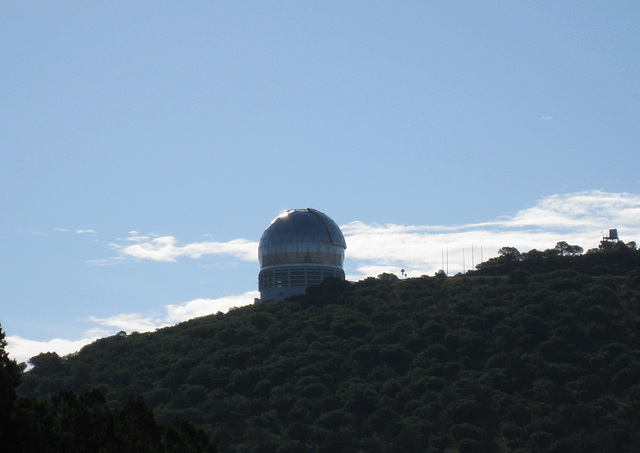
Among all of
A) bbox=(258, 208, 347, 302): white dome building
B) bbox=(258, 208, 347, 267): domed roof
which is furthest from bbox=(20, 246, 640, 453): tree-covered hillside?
bbox=(258, 208, 347, 267): domed roof

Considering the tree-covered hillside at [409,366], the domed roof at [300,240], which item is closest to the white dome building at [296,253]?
the domed roof at [300,240]

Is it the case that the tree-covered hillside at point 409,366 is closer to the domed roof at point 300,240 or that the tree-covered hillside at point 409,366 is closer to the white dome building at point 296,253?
the white dome building at point 296,253

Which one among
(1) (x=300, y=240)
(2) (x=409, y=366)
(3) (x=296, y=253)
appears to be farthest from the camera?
(3) (x=296, y=253)

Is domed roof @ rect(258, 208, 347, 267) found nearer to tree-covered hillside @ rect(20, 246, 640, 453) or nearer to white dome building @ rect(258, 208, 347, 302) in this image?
white dome building @ rect(258, 208, 347, 302)

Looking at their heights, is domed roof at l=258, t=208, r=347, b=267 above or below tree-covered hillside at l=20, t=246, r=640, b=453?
above

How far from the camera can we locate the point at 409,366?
6312cm

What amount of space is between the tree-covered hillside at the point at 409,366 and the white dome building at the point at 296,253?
2.56 m

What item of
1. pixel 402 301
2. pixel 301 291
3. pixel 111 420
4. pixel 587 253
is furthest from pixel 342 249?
pixel 111 420

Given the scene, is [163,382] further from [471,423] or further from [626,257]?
[626,257]

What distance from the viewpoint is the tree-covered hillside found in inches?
2052

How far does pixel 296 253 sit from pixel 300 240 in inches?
48.2

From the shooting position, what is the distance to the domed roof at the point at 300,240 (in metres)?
82.0

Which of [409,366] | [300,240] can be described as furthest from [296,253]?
[409,366]

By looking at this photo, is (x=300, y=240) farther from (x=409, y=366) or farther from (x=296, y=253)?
(x=409, y=366)
